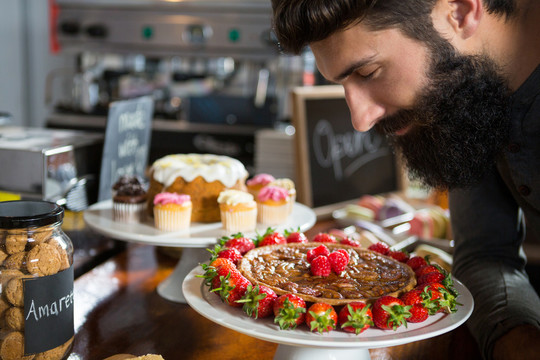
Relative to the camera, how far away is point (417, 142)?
4.40ft

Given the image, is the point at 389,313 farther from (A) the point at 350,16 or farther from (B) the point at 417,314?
(A) the point at 350,16

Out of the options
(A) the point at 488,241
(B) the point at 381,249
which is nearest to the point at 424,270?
(B) the point at 381,249

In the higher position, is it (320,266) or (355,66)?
(355,66)

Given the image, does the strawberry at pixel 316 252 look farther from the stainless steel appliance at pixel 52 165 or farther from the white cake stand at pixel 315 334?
the stainless steel appliance at pixel 52 165

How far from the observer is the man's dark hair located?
41.6 inches

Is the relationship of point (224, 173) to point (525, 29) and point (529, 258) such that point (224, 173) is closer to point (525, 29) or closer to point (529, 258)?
point (525, 29)

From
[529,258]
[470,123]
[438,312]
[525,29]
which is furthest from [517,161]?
[529,258]

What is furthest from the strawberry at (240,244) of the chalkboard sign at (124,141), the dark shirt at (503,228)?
the chalkboard sign at (124,141)

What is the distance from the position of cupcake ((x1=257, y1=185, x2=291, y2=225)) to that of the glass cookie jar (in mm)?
680

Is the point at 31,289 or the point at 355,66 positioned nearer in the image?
the point at 31,289

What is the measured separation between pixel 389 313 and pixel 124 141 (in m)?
1.20

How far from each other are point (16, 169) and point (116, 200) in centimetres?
30

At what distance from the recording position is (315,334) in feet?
3.19

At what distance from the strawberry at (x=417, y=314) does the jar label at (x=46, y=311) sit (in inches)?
23.8
